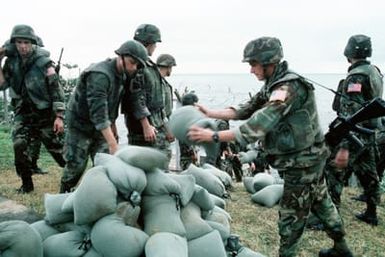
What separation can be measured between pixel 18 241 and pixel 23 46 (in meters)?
2.75

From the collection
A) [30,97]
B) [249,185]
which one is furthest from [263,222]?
[30,97]

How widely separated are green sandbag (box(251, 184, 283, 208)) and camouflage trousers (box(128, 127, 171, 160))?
1.17 metres

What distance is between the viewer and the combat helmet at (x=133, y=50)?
3.63 meters

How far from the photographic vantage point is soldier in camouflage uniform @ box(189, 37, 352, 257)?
9.50 feet

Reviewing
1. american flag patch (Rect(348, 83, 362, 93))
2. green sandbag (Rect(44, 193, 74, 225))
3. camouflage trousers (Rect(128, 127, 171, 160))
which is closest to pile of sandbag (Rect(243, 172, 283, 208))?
camouflage trousers (Rect(128, 127, 171, 160))

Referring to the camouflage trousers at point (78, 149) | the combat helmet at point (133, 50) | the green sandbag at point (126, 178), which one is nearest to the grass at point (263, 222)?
the camouflage trousers at point (78, 149)

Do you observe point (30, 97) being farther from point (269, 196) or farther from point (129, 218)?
point (269, 196)

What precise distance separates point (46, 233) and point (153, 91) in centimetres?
211

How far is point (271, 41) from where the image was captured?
308 centimetres

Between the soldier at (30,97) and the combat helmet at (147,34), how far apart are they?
1030mm

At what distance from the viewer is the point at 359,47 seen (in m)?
4.34

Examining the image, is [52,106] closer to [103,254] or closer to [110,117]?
[110,117]

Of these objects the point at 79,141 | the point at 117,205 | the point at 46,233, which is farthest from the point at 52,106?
the point at 117,205

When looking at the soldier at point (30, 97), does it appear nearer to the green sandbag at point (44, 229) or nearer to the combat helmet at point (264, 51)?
the green sandbag at point (44, 229)
